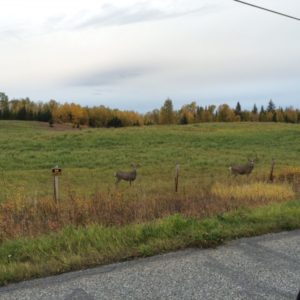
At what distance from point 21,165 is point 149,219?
63.3 ft

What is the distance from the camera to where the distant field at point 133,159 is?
57.7 ft

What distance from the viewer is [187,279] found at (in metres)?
4.81

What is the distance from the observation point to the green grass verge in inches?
207

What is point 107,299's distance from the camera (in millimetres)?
4312

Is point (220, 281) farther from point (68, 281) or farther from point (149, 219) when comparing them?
point (149, 219)

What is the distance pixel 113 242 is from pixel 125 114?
5412 inches

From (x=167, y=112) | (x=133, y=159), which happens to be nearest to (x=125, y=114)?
(x=167, y=112)

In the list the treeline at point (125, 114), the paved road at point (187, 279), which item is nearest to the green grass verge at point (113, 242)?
the paved road at point (187, 279)

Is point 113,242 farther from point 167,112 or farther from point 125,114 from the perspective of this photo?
point 125,114

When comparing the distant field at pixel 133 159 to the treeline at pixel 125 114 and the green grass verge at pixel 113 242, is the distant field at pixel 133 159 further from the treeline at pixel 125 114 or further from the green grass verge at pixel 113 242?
the treeline at pixel 125 114

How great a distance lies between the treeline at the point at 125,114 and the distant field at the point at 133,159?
75288 millimetres

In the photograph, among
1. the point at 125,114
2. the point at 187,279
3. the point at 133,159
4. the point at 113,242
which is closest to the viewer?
the point at 187,279

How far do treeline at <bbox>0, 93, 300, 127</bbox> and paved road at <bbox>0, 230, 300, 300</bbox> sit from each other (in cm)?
11325

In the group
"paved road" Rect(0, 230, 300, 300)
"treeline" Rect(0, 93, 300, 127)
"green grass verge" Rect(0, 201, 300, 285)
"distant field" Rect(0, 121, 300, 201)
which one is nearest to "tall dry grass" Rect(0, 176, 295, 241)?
"green grass verge" Rect(0, 201, 300, 285)
